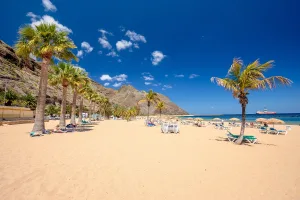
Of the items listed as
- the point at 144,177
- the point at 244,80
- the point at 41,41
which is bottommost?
the point at 144,177

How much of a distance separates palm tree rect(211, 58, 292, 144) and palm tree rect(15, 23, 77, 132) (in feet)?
43.1

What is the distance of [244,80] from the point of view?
36.6 feet

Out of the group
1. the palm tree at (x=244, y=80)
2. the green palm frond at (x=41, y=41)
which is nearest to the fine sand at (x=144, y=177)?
the palm tree at (x=244, y=80)

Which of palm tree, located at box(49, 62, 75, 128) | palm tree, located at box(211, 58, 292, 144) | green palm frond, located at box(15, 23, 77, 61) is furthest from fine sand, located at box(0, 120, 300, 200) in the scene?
palm tree, located at box(49, 62, 75, 128)

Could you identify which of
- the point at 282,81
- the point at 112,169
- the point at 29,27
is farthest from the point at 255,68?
the point at 29,27

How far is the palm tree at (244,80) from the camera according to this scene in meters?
10.7

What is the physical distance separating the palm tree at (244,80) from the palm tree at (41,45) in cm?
1312

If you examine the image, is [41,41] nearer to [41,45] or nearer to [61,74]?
[41,45]

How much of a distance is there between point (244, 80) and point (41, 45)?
15715 millimetres

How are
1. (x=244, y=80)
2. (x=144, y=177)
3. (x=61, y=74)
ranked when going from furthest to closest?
(x=61, y=74), (x=244, y=80), (x=144, y=177)

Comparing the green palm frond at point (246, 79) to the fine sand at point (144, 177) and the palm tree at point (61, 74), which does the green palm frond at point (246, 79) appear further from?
the palm tree at point (61, 74)

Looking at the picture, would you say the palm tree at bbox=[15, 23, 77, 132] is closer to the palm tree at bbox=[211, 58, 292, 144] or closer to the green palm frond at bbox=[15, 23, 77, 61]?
the green palm frond at bbox=[15, 23, 77, 61]

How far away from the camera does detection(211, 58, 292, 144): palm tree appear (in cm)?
1073

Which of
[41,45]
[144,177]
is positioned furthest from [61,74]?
[144,177]
